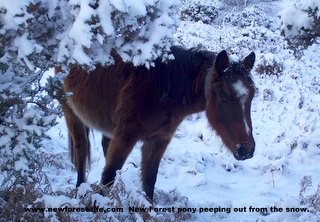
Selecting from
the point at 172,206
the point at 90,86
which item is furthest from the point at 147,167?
the point at 90,86

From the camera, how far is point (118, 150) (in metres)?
4.51

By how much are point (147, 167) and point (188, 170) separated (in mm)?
1088

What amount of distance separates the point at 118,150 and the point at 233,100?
3.79 feet

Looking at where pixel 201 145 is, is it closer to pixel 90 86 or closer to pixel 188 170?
pixel 188 170

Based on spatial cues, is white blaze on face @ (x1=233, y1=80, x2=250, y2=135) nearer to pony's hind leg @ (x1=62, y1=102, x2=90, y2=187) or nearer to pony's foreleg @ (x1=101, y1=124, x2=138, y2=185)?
pony's foreleg @ (x1=101, y1=124, x2=138, y2=185)

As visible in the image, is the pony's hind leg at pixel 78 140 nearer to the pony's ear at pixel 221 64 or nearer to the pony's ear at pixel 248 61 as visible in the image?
the pony's ear at pixel 221 64

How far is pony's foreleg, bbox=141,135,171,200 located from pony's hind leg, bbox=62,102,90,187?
Answer: 2.63 feet

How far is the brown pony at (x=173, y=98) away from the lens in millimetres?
4258

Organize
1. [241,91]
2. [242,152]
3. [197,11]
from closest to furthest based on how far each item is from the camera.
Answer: [241,91], [242,152], [197,11]

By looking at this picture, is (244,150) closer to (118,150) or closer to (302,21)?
(118,150)

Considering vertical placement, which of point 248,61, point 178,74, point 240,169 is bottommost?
point 240,169

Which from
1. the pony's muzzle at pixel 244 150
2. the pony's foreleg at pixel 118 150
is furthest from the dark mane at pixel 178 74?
the pony's muzzle at pixel 244 150

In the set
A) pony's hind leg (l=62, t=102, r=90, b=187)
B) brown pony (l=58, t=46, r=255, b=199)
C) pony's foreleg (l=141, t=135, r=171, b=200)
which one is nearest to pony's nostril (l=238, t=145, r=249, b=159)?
brown pony (l=58, t=46, r=255, b=199)

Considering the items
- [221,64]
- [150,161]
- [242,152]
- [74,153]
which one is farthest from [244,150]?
[74,153]
